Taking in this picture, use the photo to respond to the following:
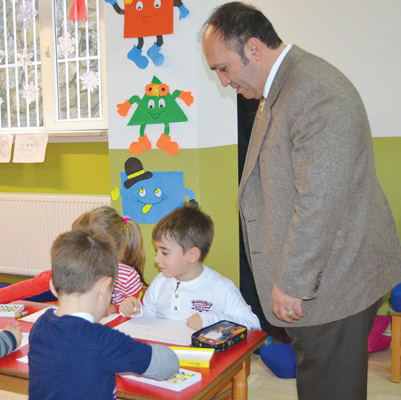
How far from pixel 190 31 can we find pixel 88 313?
1728 mm

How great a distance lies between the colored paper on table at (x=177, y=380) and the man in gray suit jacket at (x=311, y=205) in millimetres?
266

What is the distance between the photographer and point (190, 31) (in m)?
2.74

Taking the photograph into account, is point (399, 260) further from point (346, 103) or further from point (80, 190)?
point (80, 190)

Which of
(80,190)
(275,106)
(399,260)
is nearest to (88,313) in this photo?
(275,106)

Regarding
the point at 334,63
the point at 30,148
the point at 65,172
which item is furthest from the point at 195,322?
the point at 30,148

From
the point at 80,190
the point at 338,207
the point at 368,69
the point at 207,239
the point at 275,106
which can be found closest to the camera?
the point at 338,207

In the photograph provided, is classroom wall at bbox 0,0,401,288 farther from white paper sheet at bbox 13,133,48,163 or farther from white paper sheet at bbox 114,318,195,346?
white paper sheet at bbox 114,318,195,346

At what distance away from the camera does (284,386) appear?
2.85 m

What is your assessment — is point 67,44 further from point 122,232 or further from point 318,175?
point 318,175

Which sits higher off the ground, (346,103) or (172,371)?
(346,103)

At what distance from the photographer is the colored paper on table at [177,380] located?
1.43 m

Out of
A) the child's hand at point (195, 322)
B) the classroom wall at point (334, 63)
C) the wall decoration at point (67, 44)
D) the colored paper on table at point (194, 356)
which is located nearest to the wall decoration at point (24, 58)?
the wall decoration at point (67, 44)

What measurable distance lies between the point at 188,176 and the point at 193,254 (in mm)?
704

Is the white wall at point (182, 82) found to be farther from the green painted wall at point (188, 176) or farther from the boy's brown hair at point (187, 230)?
the boy's brown hair at point (187, 230)
